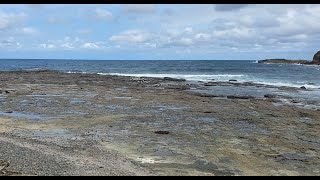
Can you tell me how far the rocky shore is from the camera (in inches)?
426

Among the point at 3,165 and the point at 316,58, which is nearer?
the point at 3,165

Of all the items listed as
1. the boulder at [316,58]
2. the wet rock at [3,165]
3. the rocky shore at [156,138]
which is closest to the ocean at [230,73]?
the boulder at [316,58]

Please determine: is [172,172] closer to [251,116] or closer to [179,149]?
[179,149]

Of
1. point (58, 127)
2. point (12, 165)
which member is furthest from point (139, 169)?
point (58, 127)

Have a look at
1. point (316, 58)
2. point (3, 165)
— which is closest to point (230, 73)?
point (316, 58)

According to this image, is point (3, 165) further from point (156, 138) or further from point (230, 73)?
point (230, 73)

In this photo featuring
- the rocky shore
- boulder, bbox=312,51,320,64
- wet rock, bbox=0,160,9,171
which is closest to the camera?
wet rock, bbox=0,160,9,171

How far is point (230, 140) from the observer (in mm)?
14758

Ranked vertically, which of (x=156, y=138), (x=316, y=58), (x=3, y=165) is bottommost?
(x=156, y=138)

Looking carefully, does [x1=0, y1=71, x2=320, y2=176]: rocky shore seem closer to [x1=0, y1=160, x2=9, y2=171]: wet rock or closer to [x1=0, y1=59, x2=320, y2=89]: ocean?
[x1=0, y1=160, x2=9, y2=171]: wet rock

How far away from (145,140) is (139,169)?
13.0 feet

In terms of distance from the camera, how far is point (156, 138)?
15.0 m

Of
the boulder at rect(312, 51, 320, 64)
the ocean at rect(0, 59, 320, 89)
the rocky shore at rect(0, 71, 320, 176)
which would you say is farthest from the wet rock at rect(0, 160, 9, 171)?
the boulder at rect(312, 51, 320, 64)

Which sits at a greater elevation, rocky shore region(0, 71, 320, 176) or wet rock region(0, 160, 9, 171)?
wet rock region(0, 160, 9, 171)
